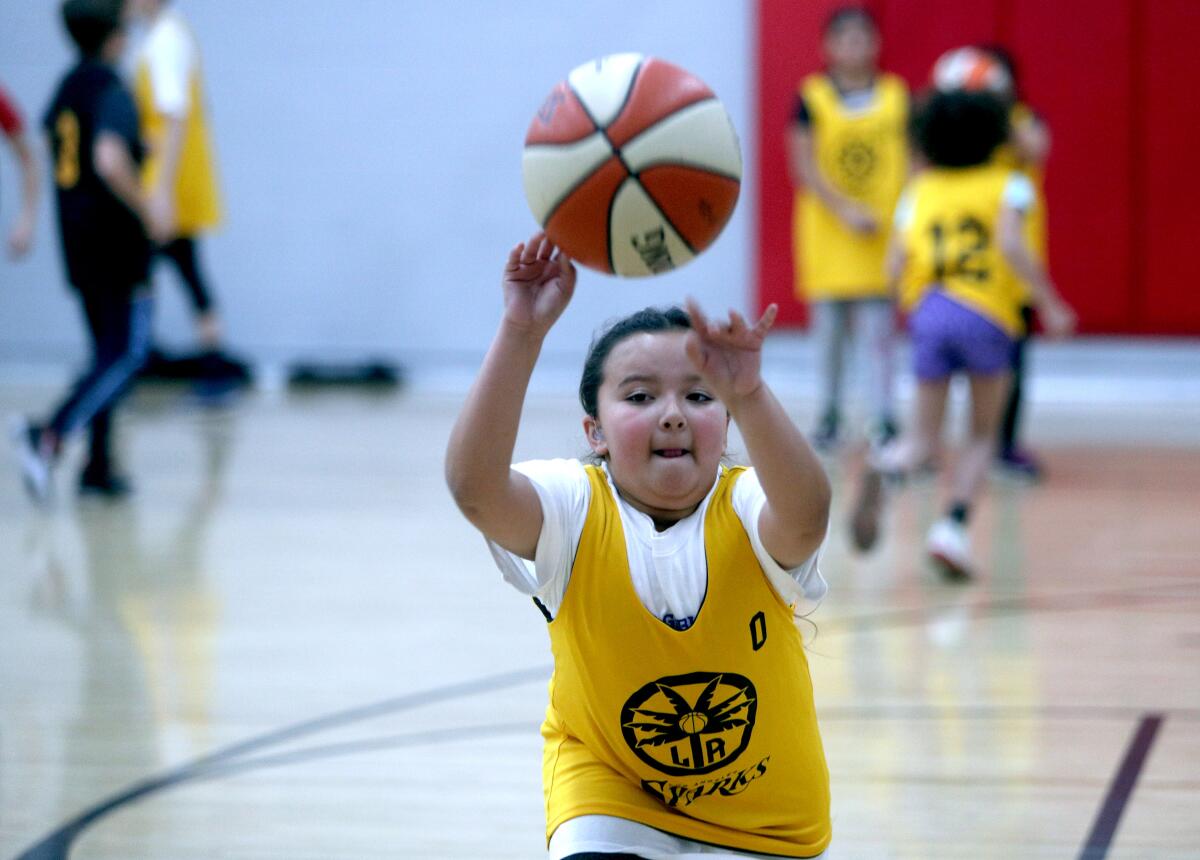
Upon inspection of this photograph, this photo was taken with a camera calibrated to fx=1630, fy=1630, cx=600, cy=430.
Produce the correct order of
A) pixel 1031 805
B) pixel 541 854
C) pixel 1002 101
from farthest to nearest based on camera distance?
pixel 1002 101 → pixel 1031 805 → pixel 541 854

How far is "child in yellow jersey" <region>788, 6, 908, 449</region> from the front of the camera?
7207mm

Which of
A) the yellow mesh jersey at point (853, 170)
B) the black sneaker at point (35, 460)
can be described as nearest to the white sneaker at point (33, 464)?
the black sneaker at point (35, 460)

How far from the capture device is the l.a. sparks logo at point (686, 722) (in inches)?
83.6

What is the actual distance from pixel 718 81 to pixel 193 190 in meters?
3.14

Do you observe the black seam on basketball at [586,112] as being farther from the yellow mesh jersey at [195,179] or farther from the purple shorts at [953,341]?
the yellow mesh jersey at [195,179]

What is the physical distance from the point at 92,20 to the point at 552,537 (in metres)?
4.75

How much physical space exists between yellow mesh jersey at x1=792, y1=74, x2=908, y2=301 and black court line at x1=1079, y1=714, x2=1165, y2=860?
397 cm

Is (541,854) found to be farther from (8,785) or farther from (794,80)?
(794,80)

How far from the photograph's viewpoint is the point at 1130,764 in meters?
3.24

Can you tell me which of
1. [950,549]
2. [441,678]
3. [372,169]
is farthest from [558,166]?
[372,169]

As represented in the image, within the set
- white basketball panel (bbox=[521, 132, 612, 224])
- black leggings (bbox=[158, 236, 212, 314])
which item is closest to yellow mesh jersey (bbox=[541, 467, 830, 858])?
white basketball panel (bbox=[521, 132, 612, 224])

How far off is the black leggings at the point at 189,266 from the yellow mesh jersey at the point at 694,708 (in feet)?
22.8

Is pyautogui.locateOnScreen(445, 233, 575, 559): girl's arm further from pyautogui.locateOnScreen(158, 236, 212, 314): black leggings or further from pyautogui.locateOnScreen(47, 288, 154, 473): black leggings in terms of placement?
pyautogui.locateOnScreen(158, 236, 212, 314): black leggings

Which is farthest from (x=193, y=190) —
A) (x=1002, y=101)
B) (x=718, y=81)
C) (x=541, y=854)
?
(x=541, y=854)
